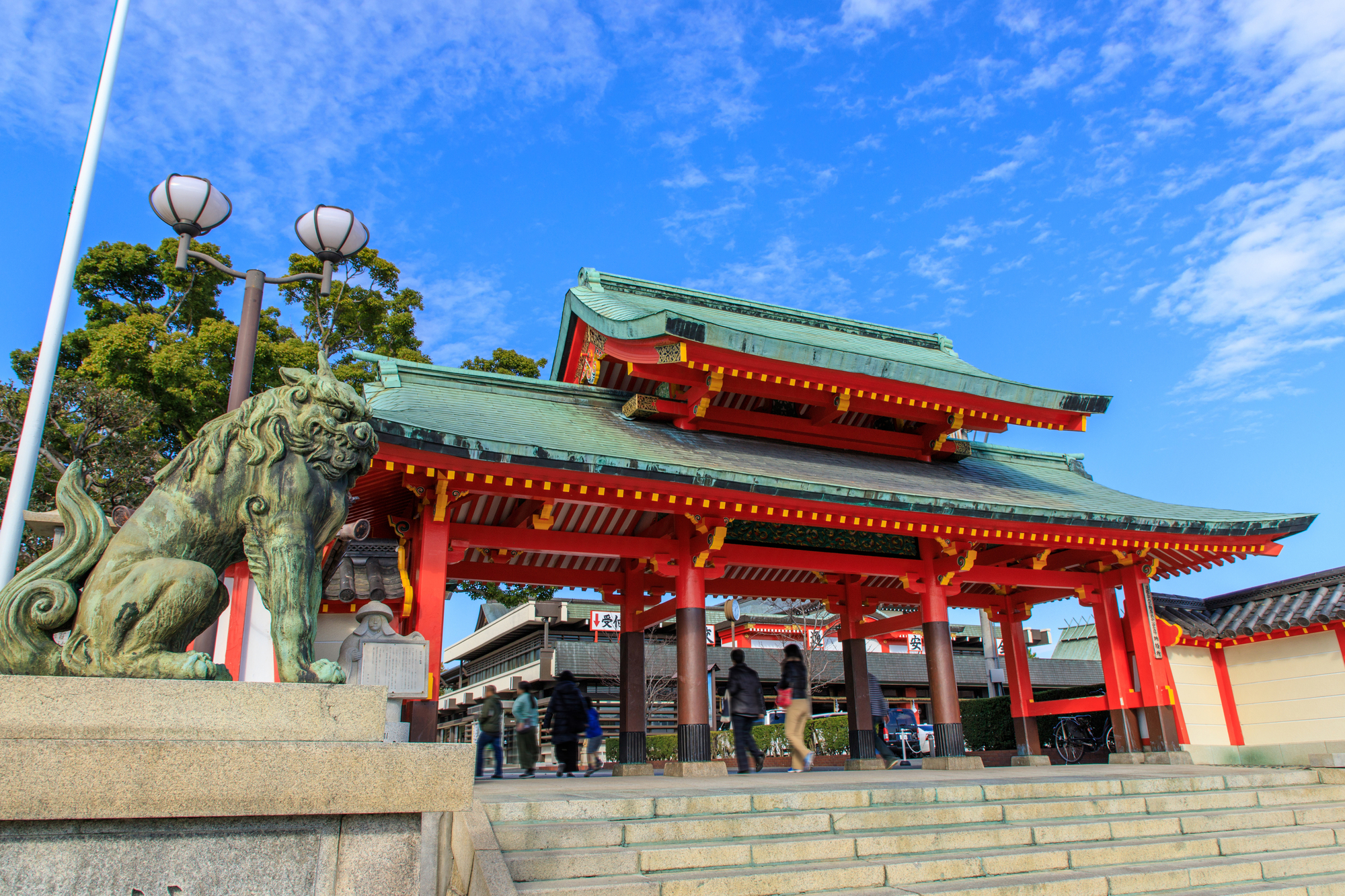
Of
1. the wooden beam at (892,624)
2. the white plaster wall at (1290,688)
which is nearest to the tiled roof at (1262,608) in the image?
the white plaster wall at (1290,688)

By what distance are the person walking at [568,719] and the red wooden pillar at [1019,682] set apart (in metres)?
8.47

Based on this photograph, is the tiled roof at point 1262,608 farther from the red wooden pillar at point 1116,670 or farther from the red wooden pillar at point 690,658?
the red wooden pillar at point 690,658

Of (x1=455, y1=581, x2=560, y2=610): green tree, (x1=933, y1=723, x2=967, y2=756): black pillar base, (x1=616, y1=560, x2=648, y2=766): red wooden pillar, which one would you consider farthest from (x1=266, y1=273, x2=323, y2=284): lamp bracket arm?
(x1=455, y1=581, x2=560, y2=610): green tree

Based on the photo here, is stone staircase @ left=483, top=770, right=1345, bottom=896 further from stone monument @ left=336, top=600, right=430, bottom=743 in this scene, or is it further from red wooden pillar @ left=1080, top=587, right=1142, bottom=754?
red wooden pillar @ left=1080, top=587, right=1142, bottom=754

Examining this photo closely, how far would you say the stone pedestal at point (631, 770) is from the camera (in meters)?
11.6

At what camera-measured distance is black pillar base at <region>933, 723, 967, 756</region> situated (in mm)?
12062

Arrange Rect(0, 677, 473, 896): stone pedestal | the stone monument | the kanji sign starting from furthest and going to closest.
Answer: the kanji sign, the stone monument, Rect(0, 677, 473, 896): stone pedestal

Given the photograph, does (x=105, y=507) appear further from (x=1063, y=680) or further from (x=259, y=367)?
(x=1063, y=680)

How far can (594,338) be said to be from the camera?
13891 millimetres

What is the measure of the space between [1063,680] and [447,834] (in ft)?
111

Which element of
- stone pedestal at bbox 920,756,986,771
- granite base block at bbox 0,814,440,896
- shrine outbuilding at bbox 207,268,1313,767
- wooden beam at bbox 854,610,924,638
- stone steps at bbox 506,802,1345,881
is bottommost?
stone steps at bbox 506,802,1345,881

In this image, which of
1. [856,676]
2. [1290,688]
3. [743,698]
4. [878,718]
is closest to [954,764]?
[878,718]

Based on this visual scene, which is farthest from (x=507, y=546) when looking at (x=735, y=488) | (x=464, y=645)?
(x=464, y=645)

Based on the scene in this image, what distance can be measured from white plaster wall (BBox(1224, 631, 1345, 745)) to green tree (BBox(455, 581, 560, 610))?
18755 mm
